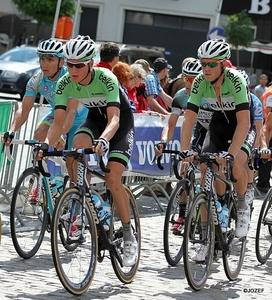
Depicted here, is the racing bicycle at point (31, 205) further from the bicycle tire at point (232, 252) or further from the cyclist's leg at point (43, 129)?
the bicycle tire at point (232, 252)

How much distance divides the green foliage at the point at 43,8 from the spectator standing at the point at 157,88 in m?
31.9

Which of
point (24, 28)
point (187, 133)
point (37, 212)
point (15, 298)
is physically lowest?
point (15, 298)

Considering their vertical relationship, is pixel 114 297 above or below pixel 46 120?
below

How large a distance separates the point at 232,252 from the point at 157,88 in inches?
224

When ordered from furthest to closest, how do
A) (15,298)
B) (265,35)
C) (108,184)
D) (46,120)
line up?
(265,35) < (46,120) < (108,184) < (15,298)

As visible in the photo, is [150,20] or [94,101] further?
[150,20]

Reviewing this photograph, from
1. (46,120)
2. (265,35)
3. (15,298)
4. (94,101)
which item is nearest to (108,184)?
(94,101)

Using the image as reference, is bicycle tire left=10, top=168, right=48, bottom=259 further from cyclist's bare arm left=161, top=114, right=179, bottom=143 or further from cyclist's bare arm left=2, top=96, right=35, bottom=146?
cyclist's bare arm left=161, top=114, right=179, bottom=143

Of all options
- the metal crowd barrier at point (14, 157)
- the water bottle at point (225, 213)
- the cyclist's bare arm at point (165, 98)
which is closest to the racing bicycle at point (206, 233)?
the water bottle at point (225, 213)

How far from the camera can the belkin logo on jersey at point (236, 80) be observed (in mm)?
7718

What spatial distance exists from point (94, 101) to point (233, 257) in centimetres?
187

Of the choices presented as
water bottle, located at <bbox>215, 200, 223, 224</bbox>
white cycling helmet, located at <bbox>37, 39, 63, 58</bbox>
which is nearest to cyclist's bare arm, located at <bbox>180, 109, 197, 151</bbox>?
water bottle, located at <bbox>215, 200, 223, 224</bbox>

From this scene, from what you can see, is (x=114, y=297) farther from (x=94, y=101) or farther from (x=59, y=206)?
(x=94, y=101)

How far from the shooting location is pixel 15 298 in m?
6.54
